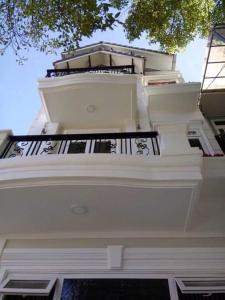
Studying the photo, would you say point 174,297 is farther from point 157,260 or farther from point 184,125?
point 184,125

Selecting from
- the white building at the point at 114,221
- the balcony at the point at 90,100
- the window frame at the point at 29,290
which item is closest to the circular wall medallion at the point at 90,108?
the balcony at the point at 90,100

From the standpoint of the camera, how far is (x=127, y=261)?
4.36 m

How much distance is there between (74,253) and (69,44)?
3.30 metres

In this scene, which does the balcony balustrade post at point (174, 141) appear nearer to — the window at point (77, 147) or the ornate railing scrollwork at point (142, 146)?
the ornate railing scrollwork at point (142, 146)

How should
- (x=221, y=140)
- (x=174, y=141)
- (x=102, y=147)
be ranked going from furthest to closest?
(x=221, y=140)
(x=102, y=147)
(x=174, y=141)

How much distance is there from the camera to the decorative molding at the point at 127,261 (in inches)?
167

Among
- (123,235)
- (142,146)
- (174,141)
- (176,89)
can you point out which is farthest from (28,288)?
(176,89)

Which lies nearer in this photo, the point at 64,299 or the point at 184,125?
the point at 64,299

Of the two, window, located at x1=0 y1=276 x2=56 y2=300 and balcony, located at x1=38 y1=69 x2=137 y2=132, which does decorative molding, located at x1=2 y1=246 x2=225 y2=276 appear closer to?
window, located at x1=0 y1=276 x2=56 y2=300

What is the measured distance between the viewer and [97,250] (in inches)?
177

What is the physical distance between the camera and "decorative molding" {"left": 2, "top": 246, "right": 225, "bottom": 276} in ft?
13.9

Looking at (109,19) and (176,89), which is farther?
(176,89)

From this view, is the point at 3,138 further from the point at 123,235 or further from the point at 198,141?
the point at 198,141

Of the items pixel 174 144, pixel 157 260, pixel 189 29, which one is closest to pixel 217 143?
pixel 189 29
